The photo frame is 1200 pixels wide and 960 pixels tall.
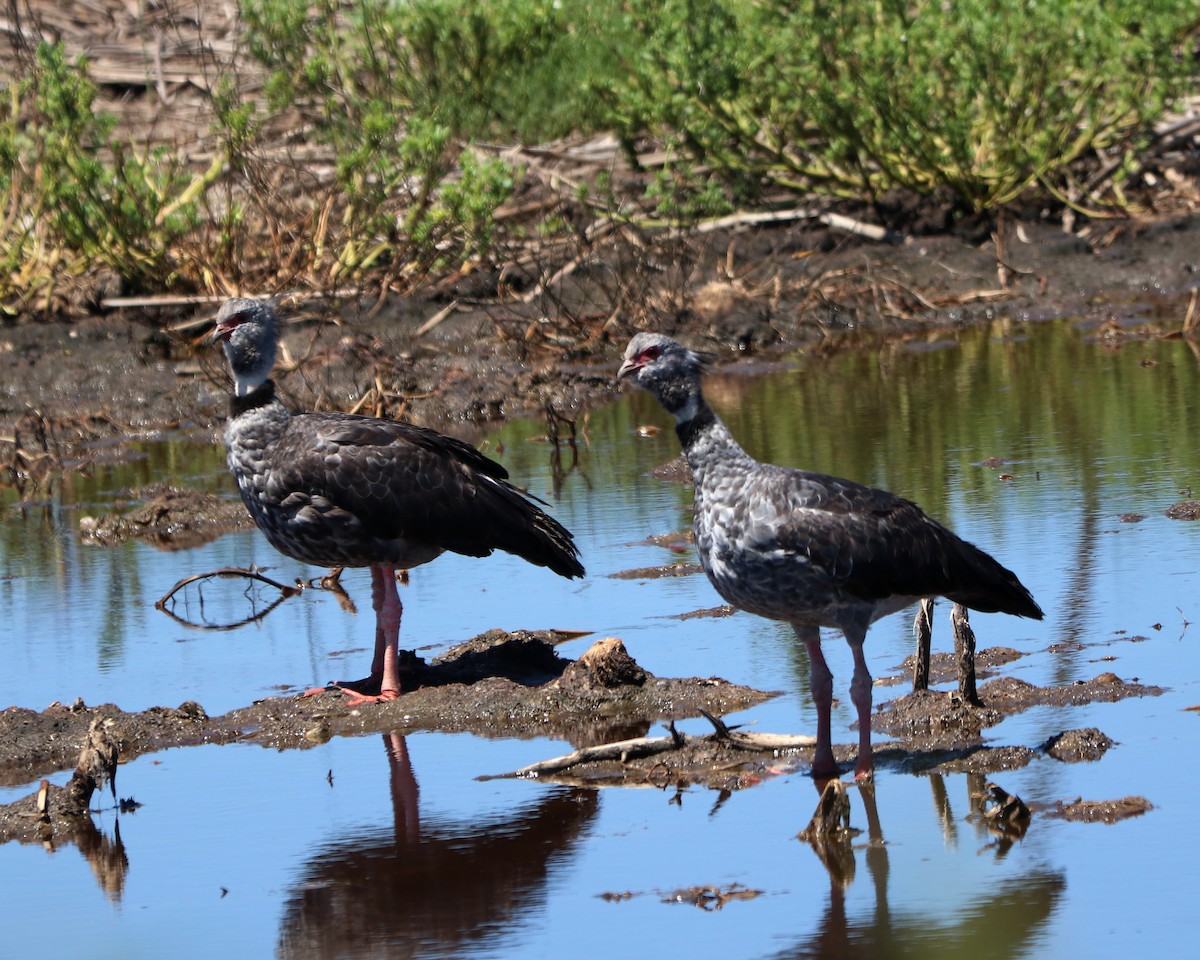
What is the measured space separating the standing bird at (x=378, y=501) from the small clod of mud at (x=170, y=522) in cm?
291

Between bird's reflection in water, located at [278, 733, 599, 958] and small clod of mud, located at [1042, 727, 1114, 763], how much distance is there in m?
1.34

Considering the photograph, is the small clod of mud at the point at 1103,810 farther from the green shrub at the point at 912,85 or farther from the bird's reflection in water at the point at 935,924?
the green shrub at the point at 912,85

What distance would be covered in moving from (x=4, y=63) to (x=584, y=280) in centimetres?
754

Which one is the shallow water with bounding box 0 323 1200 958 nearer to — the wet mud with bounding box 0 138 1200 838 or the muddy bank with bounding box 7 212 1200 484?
the wet mud with bounding box 0 138 1200 838

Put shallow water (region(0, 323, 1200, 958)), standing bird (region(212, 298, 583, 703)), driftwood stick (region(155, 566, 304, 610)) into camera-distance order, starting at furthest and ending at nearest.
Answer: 1. driftwood stick (region(155, 566, 304, 610))
2. standing bird (region(212, 298, 583, 703))
3. shallow water (region(0, 323, 1200, 958))

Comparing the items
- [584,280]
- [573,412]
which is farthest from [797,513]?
[584,280]

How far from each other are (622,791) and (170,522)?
526 cm

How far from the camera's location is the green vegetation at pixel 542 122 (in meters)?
15.1

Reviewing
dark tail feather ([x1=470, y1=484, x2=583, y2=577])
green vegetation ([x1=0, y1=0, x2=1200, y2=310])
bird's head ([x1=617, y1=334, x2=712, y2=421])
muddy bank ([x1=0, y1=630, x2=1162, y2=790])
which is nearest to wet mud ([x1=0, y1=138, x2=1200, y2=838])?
muddy bank ([x1=0, y1=630, x2=1162, y2=790])

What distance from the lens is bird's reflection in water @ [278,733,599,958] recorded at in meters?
4.89

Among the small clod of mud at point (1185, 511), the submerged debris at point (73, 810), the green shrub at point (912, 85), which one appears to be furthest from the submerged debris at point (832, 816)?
the green shrub at point (912, 85)

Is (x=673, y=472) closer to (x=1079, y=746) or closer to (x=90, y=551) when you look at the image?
(x=90, y=551)

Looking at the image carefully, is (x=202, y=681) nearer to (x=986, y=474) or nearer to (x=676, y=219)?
(x=986, y=474)

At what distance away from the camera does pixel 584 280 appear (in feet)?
54.4
